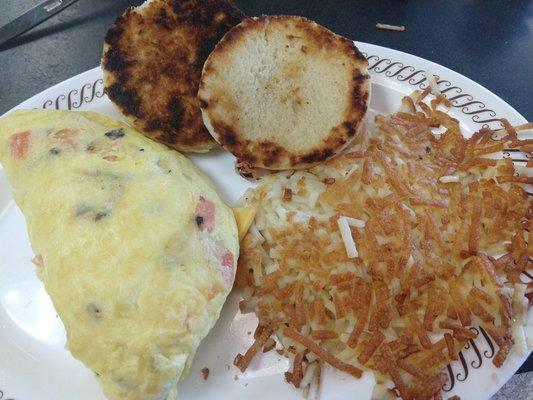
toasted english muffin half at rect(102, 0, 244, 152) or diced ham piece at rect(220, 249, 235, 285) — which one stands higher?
toasted english muffin half at rect(102, 0, 244, 152)

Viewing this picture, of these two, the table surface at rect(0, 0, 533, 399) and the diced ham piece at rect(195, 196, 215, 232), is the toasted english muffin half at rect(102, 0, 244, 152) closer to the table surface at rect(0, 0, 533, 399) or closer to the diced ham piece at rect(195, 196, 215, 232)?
the diced ham piece at rect(195, 196, 215, 232)

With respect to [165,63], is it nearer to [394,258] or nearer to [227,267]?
[227,267]

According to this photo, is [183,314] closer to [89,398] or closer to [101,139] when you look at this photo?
[89,398]

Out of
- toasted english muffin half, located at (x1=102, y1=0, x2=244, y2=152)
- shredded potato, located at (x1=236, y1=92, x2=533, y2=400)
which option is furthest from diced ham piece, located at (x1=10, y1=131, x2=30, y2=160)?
shredded potato, located at (x1=236, y1=92, x2=533, y2=400)

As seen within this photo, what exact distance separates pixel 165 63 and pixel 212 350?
1300 mm

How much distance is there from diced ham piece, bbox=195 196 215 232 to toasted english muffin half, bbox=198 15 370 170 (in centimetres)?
34

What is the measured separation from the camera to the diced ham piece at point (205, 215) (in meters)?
1.77

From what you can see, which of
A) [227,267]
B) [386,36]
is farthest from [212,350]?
[386,36]

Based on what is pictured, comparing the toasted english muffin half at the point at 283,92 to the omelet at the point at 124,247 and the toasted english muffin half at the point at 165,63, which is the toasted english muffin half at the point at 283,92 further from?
the omelet at the point at 124,247

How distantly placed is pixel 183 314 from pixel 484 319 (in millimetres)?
1029

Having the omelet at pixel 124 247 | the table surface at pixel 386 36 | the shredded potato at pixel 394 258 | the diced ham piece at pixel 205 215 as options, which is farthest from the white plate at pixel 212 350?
the table surface at pixel 386 36

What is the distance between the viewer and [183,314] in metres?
1.57

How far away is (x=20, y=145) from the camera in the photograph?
1989 millimetres

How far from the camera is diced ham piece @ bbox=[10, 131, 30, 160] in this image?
1.97 meters
